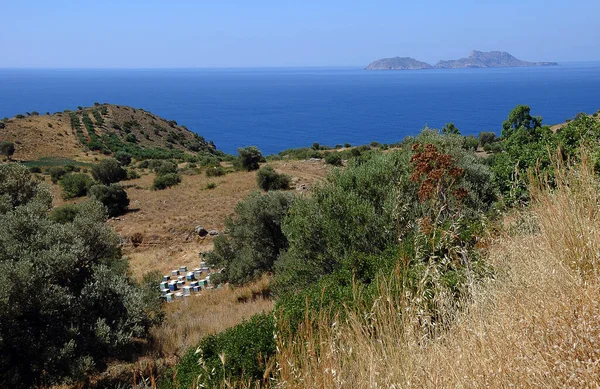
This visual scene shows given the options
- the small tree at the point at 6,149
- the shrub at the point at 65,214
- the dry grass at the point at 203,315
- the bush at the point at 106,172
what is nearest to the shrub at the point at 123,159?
the bush at the point at 106,172

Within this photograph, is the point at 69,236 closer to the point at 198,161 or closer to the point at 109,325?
the point at 109,325

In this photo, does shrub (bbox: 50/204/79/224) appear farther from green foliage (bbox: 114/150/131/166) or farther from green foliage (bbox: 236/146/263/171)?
green foliage (bbox: 114/150/131/166)

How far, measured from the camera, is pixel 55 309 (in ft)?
26.1

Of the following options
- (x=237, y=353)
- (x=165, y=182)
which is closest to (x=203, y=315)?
(x=237, y=353)

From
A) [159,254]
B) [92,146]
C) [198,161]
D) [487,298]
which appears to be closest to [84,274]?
[487,298]

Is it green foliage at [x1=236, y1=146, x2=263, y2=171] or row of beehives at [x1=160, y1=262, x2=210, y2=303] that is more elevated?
green foliage at [x1=236, y1=146, x2=263, y2=171]

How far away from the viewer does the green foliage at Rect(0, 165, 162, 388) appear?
7324 mm

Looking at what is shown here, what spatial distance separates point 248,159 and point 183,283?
2021cm

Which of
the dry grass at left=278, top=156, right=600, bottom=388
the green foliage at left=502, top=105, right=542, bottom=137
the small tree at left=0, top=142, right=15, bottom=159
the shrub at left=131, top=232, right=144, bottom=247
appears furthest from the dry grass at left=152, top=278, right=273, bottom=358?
the small tree at left=0, top=142, right=15, bottom=159

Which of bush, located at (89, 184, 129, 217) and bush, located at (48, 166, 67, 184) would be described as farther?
bush, located at (48, 166, 67, 184)

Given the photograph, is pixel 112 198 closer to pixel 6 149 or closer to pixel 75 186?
pixel 75 186

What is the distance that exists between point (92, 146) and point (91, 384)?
5229 centimetres

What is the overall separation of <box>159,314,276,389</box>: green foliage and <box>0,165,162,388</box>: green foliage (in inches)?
109

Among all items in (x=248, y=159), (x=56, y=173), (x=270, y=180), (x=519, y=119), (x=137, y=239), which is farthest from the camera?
(x=56, y=173)
